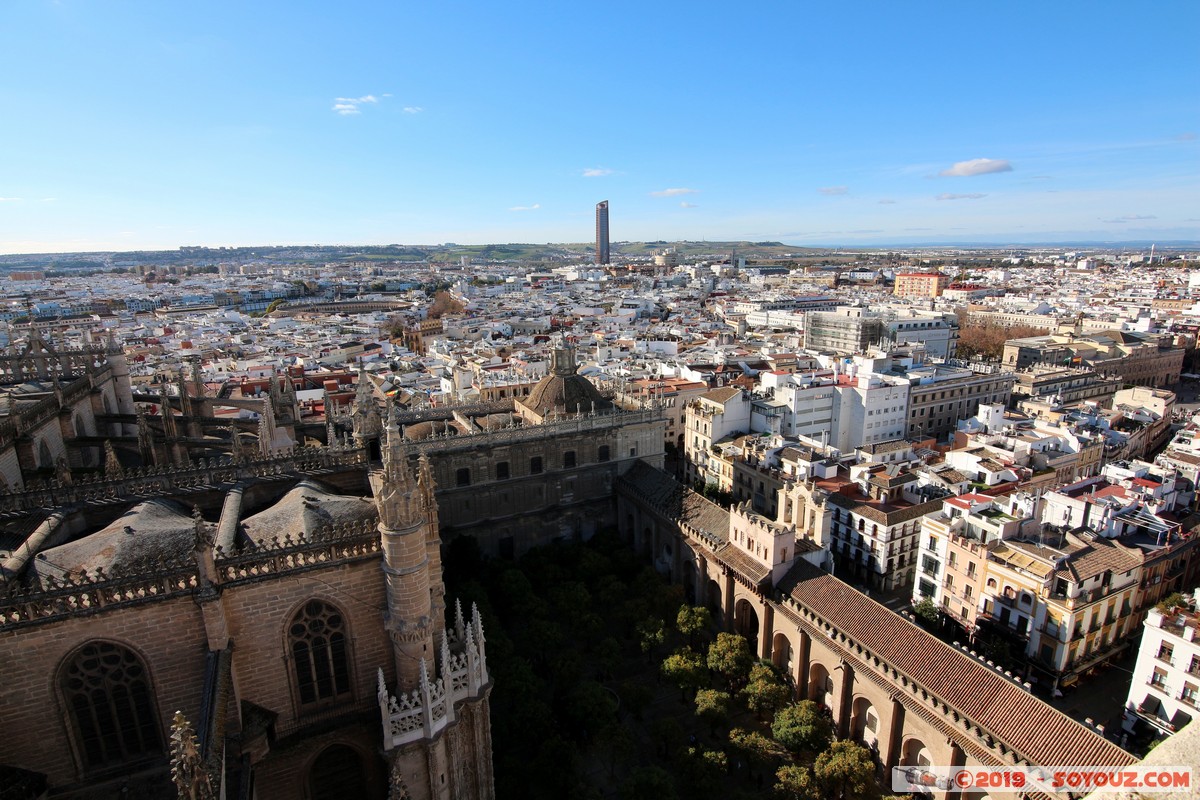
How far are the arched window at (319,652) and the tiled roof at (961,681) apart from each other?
2260 centimetres

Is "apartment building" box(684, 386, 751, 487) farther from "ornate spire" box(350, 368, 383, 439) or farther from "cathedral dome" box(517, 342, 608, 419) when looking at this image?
"ornate spire" box(350, 368, 383, 439)

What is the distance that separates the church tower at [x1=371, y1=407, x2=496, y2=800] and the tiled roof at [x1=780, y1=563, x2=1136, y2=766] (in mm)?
18831

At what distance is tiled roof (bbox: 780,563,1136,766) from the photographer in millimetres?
23641

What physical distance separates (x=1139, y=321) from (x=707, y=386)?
325ft

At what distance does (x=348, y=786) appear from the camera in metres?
19.7

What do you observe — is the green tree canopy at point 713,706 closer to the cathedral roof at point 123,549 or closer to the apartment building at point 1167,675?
the apartment building at point 1167,675

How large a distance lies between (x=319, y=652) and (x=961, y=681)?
2437 cm

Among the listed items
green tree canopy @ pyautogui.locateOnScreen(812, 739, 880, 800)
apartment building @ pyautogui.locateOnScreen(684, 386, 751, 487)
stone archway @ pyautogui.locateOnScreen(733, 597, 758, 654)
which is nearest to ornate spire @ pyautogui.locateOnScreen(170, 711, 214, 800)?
green tree canopy @ pyautogui.locateOnScreen(812, 739, 880, 800)

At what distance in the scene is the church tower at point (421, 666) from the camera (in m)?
16.8

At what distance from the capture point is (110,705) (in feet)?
51.8

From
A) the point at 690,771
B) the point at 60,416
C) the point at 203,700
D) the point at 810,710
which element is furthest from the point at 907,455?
the point at 60,416

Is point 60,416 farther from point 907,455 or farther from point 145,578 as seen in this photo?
point 907,455

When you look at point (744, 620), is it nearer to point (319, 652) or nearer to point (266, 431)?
Result: point (319, 652)

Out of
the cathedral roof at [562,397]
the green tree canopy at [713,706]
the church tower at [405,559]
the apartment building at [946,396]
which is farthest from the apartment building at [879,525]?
the church tower at [405,559]
